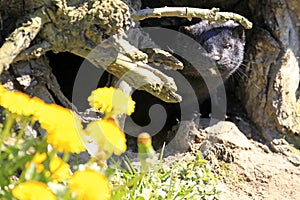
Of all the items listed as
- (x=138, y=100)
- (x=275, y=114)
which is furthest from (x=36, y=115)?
(x=275, y=114)

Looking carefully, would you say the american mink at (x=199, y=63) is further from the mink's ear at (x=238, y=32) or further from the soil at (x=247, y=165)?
the soil at (x=247, y=165)

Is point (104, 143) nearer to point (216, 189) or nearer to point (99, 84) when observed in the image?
point (216, 189)

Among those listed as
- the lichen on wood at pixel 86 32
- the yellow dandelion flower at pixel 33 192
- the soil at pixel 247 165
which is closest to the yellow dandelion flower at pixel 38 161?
the yellow dandelion flower at pixel 33 192

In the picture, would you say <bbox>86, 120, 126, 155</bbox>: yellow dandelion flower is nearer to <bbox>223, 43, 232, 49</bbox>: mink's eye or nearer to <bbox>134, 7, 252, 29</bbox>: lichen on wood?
<bbox>134, 7, 252, 29</bbox>: lichen on wood

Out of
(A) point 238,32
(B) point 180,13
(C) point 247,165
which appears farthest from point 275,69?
(B) point 180,13

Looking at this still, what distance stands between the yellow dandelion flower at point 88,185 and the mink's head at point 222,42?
11.1ft

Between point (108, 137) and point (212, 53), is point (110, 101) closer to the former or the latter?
point (108, 137)

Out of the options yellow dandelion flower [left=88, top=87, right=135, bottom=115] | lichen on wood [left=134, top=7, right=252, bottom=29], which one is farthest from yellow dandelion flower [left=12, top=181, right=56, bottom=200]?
lichen on wood [left=134, top=7, right=252, bottom=29]

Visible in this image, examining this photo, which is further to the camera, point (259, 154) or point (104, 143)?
point (259, 154)

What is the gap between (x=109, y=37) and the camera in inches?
121

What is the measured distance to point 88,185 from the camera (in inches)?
41.3

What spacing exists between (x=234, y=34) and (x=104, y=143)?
11.5ft

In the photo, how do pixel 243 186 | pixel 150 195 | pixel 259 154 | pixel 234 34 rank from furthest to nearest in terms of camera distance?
pixel 234 34 < pixel 259 154 < pixel 243 186 < pixel 150 195

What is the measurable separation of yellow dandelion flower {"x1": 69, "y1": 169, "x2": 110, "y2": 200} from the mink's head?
11.1ft
